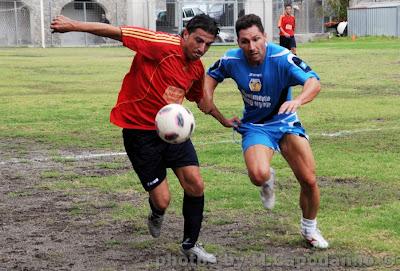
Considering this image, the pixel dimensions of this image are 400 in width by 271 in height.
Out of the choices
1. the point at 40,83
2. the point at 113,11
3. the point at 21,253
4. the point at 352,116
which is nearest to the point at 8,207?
the point at 21,253

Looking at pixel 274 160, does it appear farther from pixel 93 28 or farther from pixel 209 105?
pixel 93 28

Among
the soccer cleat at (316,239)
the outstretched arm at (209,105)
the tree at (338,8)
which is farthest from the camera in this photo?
the tree at (338,8)

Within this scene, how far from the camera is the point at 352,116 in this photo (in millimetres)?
14844

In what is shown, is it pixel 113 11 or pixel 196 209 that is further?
pixel 113 11

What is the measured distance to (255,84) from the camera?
22.4ft

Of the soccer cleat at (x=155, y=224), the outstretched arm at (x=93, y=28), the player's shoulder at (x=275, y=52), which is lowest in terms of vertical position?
the soccer cleat at (x=155, y=224)

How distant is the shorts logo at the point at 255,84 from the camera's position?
6801 millimetres

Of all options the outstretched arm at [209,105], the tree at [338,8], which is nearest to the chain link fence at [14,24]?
the tree at [338,8]

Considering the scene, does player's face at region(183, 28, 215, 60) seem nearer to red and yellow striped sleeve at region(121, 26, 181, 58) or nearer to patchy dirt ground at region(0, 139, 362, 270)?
red and yellow striped sleeve at region(121, 26, 181, 58)

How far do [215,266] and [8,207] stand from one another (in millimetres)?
2865

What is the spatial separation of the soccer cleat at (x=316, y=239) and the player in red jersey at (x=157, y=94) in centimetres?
87

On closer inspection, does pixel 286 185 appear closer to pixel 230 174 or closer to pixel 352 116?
pixel 230 174

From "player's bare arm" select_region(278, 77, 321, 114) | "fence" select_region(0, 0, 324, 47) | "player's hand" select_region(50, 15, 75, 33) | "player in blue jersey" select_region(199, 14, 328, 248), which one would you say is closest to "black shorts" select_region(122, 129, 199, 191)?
"player in blue jersey" select_region(199, 14, 328, 248)

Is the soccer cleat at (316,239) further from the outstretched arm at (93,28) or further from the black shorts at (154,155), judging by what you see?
the outstretched arm at (93,28)
